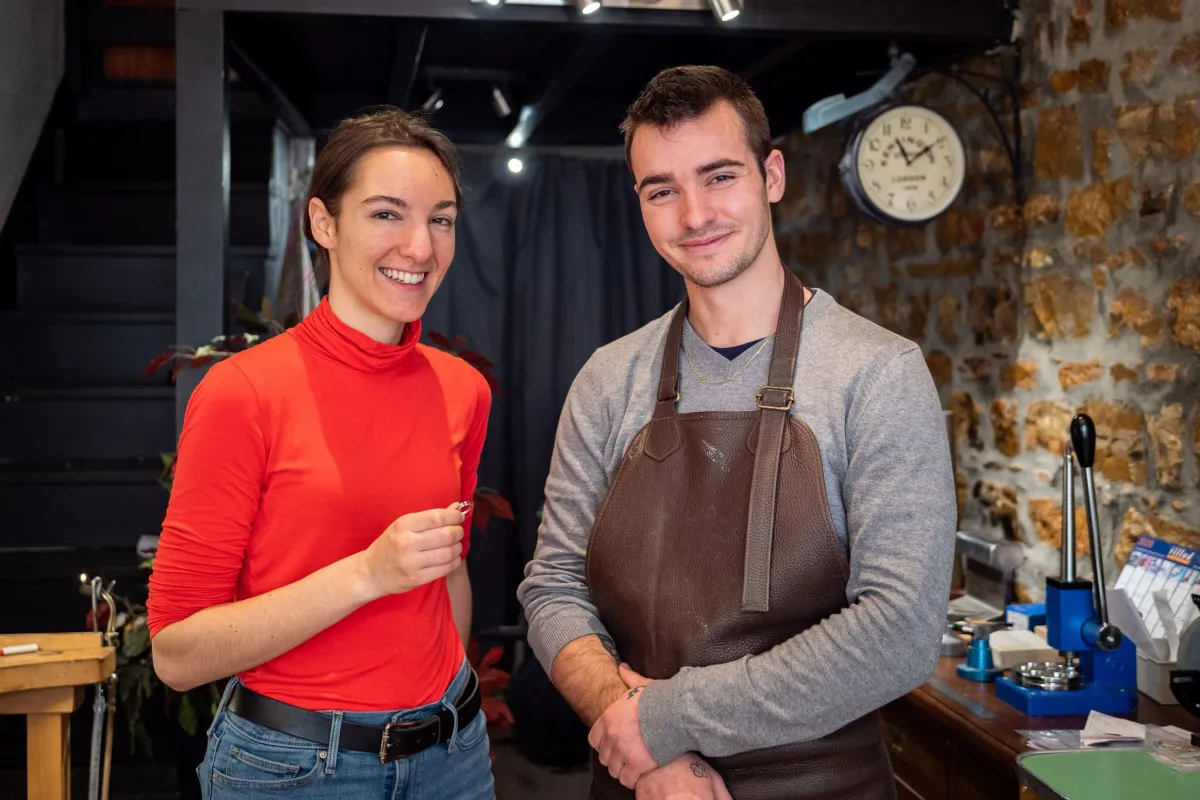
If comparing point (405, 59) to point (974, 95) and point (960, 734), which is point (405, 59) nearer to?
point (974, 95)

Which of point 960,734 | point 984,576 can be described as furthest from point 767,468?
point 984,576

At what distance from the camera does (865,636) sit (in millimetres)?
1376

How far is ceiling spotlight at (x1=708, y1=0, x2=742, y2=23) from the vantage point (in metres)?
2.95

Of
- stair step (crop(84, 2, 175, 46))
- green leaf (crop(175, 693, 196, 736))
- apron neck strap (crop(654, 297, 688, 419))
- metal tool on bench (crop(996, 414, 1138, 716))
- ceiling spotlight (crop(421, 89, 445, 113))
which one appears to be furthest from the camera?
ceiling spotlight (crop(421, 89, 445, 113))

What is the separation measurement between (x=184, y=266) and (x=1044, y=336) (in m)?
2.32

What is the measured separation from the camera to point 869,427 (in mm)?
1441

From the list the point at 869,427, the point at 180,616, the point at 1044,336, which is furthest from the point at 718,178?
the point at 1044,336

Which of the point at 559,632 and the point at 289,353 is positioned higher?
the point at 289,353

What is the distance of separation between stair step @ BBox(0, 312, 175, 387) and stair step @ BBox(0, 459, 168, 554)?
0.50 m

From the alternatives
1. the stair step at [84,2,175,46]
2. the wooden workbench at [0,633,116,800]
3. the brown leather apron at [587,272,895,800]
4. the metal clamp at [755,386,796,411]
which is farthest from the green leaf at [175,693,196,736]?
the stair step at [84,2,175,46]

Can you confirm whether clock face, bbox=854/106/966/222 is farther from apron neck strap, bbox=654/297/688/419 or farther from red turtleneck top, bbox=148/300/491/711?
red turtleneck top, bbox=148/300/491/711

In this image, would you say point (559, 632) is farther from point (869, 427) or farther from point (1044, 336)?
point (1044, 336)

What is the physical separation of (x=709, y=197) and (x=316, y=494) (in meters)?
0.69

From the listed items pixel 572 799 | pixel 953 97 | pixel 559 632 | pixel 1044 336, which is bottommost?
pixel 572 799
